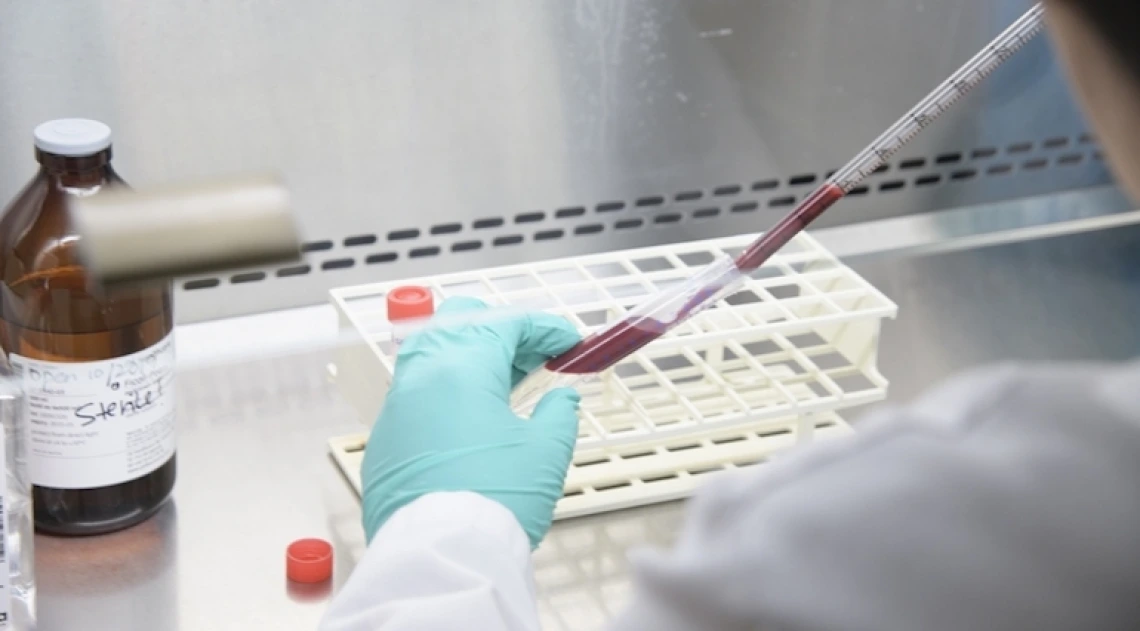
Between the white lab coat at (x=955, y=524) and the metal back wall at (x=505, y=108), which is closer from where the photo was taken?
the white lab coat at (x=955, y=524)

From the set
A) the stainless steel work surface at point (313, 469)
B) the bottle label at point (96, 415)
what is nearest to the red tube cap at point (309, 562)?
the stainless steel work surface at point (313, 469)

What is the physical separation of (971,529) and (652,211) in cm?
94

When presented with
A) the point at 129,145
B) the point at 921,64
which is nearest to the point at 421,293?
the point at 129,145

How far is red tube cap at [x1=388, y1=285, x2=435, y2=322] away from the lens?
3.32 feet

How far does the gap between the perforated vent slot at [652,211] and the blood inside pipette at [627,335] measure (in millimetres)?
266

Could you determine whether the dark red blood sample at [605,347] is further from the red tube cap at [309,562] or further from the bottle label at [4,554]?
the bottle label at [4,554]

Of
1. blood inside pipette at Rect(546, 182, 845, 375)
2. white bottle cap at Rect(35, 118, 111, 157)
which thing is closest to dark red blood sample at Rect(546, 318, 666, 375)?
blood inside pipette at Rect(546, 182, 845, 375)

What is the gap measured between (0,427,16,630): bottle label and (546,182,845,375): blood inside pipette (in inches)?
14.3

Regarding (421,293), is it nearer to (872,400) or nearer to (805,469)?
(872,400)

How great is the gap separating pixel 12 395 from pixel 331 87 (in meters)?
0.38

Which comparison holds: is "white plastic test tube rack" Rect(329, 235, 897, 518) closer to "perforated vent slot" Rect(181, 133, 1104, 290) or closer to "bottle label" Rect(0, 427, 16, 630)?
"perforated vent slot" Rect(181, 133, 1104, 290)

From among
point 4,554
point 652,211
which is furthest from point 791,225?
point 4,554

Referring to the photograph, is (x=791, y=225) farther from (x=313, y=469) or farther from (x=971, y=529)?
(x=971, y=529)

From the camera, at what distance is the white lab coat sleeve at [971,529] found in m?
0.38
